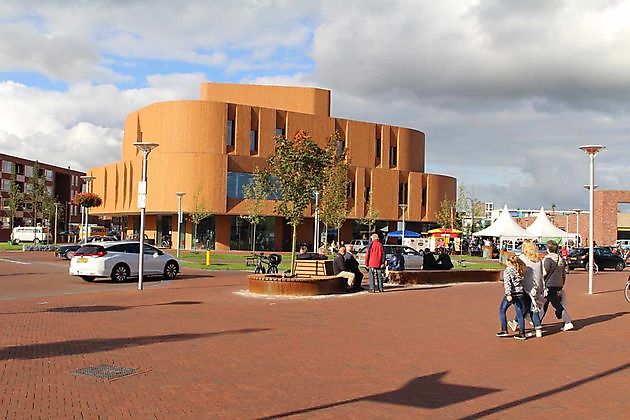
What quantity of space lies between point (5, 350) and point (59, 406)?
3.47 metres

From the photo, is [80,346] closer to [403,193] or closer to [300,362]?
[300,362]

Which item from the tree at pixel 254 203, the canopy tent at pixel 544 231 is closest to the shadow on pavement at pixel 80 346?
the canopy tent at pixel 544 231

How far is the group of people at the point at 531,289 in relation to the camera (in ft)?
39.0

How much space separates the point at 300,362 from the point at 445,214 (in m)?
63.4

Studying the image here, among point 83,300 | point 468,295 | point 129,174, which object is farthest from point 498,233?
point 129,174

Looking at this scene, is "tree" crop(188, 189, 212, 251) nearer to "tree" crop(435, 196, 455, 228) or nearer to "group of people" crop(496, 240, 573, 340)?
"tree" crop(435, 196, 455, 228)

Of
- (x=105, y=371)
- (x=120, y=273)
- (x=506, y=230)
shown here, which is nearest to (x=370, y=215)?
(x=506, y=230)

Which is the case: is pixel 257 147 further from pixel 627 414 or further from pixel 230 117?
pixel 627 414

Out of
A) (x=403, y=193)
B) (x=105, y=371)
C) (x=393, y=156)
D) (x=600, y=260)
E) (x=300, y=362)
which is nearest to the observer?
(x=105, y=371)

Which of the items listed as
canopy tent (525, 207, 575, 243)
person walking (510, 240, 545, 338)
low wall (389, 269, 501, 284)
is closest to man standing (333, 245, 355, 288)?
low wall (389, 269, 501, 284)

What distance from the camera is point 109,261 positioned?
75.0 feet

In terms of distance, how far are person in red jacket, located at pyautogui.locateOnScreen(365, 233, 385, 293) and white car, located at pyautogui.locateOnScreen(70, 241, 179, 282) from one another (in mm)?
8931

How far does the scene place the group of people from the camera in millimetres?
11898

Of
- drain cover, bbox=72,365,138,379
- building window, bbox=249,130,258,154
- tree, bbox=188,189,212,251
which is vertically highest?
building window, bbox=249,130,258,154
